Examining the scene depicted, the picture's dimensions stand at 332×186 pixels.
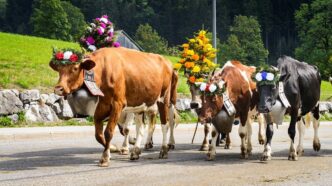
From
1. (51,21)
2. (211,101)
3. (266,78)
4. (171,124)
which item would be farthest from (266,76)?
(51,21)

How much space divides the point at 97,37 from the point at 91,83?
3526 mm

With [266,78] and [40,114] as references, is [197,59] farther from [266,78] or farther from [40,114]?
[40,114]

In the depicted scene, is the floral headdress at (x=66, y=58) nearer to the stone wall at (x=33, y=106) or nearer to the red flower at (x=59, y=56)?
the red flower at (x=59, y=56)

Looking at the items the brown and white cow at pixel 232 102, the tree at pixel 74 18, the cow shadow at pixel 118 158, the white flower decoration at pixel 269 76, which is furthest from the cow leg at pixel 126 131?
the tree at pixel 74 18

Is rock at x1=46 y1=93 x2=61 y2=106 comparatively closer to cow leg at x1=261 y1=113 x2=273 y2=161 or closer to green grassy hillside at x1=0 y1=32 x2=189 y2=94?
green grassy hillside at x1=0 y1=32 x2=189 y2=94

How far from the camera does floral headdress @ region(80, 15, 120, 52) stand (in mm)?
14031

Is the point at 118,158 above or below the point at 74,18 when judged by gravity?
below

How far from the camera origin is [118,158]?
40.5 ft

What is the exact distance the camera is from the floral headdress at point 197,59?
51.5 feet

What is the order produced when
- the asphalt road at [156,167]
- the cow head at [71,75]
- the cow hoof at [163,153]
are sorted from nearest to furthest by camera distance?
the asphalt road at [156,167]
the cow head at [71,75]
the cow hoof at [163,153]

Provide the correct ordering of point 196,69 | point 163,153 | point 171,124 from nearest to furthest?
point 163,153 < point 171,124 < point 196,69

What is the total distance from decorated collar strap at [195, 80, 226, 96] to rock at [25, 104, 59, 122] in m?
10.7

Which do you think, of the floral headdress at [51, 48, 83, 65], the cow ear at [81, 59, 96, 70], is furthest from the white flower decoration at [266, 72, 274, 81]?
the floral headdress at [51, 48, 83, 65]

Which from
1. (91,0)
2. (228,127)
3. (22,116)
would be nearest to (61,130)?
(22,116)
